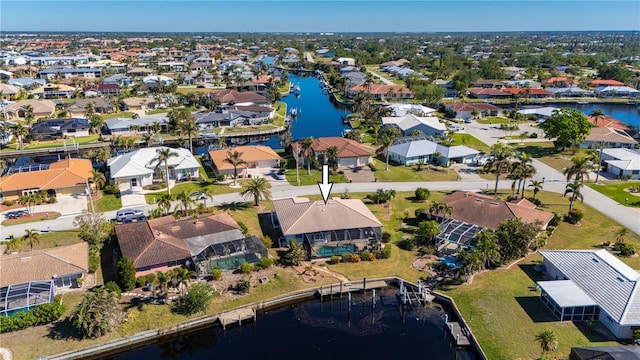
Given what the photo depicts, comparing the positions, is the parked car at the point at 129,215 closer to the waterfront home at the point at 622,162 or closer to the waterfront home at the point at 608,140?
the waterfront home at the point at 622,162

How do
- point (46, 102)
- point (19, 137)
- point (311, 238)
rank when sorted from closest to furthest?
point (311, 238)
point (19, 137)
point (46, 102)

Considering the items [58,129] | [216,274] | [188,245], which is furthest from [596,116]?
[58,129]

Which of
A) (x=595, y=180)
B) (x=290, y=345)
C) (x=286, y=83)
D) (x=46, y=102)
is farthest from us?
(x=286, y=83)

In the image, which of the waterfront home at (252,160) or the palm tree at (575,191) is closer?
the palm tree at (575,191)

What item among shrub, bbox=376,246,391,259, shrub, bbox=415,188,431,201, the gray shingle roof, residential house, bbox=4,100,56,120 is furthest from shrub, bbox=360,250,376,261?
residential house, bbox=4,100,56,120

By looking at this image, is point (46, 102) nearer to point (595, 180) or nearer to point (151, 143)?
point (151, 143)

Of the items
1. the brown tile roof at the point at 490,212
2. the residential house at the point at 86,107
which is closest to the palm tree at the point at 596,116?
the brown tile roof at the point at 490,212

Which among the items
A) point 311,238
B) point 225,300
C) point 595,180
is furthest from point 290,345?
point 595,180

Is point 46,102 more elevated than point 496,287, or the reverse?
point 46,102
